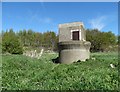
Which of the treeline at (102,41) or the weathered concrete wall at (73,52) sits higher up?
the treeline at (102,41)

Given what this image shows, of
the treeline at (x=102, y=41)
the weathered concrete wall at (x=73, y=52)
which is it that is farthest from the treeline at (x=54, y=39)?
the weathered concrete wall at (x=73, y=52)

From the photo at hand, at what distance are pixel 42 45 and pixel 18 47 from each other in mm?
28481

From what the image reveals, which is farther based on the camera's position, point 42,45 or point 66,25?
point 42,45

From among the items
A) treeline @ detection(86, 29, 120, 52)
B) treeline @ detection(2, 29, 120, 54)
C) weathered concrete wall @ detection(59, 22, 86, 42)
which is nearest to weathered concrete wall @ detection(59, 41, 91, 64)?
weathered concrete wall @ detection(59, 22, 86, 42)

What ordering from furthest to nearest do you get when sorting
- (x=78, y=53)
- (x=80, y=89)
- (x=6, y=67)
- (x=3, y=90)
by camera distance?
(x=78, y=53) < (x=6, y=67) < (x=3, y=90) < (x=80, y=89)

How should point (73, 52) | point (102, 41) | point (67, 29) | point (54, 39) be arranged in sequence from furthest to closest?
point (54, 39)
point (102, 41)
point (67, 29)
point (73, 52)

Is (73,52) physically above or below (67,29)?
below

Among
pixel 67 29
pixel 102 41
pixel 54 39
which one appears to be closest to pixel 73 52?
pixel 67 29

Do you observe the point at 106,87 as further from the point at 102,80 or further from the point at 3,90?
the point at 3,90

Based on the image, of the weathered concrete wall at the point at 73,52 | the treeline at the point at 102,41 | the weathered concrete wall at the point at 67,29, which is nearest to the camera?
the weathered concrete wall at the point at 73,52

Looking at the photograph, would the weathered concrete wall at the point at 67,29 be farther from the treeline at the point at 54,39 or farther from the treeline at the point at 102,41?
the treeline at the point at 102,41

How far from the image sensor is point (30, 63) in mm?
13117

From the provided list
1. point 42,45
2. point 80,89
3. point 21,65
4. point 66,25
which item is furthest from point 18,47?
point 42,45

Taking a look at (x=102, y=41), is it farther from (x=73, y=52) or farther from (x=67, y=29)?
(x=73, y=52)
